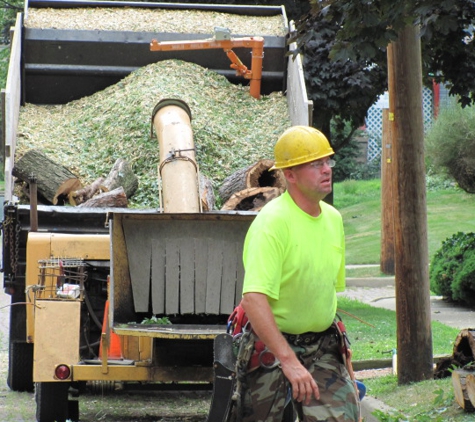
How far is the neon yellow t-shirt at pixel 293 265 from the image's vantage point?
13.7 feet

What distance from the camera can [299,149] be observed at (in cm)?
438

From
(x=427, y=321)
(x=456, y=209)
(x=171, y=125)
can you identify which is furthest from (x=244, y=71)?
(x=456, y=209)

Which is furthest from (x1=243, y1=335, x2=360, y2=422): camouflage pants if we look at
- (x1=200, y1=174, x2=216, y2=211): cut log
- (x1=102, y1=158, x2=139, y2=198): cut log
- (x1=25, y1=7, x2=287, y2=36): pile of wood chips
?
(x1=25, y1=7, x2=287, y2=36): pile of wood chips

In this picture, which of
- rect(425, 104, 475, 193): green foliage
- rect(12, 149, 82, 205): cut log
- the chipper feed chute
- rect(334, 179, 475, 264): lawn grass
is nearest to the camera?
the chipper feed chute

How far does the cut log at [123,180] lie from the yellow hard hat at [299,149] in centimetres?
397

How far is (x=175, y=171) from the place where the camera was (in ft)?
25.3

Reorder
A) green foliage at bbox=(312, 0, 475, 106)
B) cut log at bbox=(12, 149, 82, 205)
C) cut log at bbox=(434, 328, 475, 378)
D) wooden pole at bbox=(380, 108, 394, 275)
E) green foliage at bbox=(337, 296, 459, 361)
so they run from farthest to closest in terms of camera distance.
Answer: wooden pole at bbox=(380, 108, 394, 275)
green foliage at bbox=(337, 296, 459, 361)
cut log at bbox=(12, 149, 82, 205)
cut log at bbox=(434, 328, 475, 378)
green foliage at bbox=(312, 0, 475, 106)

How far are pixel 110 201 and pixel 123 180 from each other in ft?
1.73

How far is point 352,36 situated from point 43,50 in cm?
465

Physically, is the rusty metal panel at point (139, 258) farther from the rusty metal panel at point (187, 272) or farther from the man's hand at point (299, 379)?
the man's hand at point (299, 379)

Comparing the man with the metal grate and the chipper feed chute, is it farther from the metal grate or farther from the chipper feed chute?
the metal grate

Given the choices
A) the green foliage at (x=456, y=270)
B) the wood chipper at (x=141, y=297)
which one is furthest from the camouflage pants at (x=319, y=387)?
the green foliage at (x=456, y=270)

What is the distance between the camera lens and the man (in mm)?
4180

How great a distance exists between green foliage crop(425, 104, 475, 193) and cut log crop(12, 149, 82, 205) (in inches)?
618
